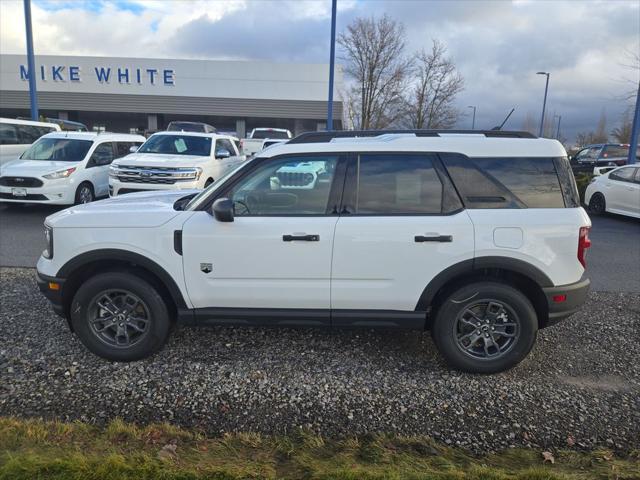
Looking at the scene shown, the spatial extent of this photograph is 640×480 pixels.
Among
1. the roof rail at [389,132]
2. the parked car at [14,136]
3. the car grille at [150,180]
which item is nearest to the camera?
the roof rail at [389,132]

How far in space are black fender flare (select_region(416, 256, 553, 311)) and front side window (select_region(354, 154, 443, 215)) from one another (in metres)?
0.46

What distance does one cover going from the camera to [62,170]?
31.6 feet

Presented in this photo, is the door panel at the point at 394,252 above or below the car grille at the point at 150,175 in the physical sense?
below

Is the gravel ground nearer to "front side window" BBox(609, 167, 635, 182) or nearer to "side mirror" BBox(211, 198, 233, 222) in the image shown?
"side mirror" BBox(211, 198, 233, 222)

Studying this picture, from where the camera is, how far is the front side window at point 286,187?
3568 mm

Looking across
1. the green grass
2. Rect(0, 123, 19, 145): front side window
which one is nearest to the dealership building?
Rect(0, 123, 19, 145): front side window

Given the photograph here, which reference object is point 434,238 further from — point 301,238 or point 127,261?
point 127,261

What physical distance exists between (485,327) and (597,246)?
6.11 metres

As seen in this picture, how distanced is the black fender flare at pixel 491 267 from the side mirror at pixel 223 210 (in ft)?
5.22

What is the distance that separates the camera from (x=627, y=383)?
11.7 feet

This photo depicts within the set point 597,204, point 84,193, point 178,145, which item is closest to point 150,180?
point 178,145

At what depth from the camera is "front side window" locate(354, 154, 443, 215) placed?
353 cm

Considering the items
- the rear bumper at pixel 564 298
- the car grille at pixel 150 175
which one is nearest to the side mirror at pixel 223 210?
the rear bumper at pixel 564 298

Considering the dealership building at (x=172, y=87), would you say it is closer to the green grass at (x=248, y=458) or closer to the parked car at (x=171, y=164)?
the parked car at (x=171, y=164)
